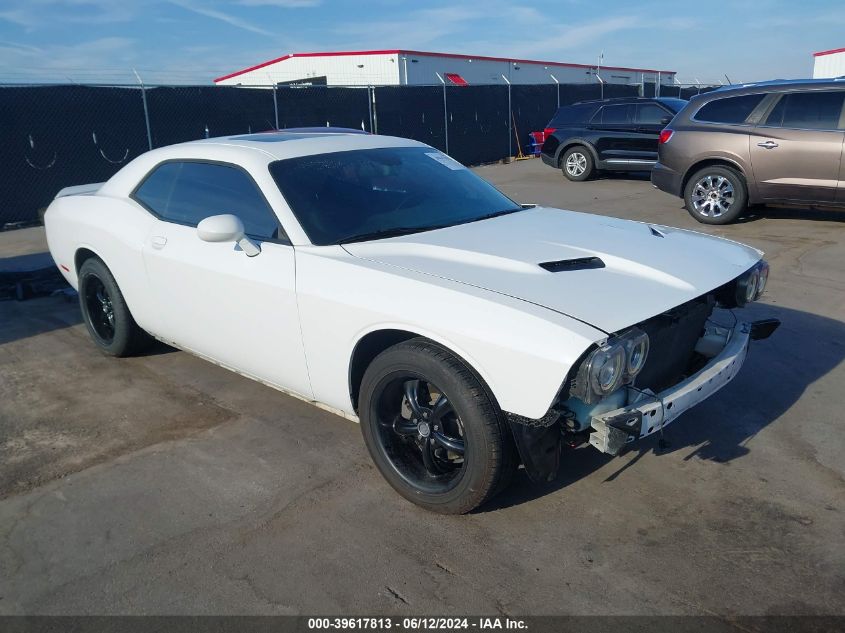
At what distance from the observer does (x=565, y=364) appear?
259cm

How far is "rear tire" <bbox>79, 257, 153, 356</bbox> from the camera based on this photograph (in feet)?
16.0

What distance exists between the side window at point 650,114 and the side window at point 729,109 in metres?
4.32

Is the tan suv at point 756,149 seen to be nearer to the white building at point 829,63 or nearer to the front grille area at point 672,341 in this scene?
the front grille area at point 672,341

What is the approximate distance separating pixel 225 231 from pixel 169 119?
37.2 feet

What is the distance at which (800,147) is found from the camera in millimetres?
8547

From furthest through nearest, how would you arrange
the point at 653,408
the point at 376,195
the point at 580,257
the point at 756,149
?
the point at 756,149
the point at 376,195
the point at 580,257
the point at 653,408

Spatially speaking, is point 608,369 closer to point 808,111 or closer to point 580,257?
point 580,257

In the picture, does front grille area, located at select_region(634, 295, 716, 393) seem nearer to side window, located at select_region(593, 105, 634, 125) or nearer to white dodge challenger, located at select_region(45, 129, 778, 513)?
white dodge challenger, located at select_region(45, 129, 778, 513)

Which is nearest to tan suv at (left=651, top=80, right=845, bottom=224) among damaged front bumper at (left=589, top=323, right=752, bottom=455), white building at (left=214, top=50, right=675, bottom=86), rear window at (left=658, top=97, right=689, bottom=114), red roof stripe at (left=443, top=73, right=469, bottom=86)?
rear window at (left=658, top=97, right=689, bottom=114)

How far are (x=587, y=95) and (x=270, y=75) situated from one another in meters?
15.7

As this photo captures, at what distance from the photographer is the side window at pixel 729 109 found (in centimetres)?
906

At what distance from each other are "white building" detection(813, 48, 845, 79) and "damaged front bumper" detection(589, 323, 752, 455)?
1600 inches

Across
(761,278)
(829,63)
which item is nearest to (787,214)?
(761,278)

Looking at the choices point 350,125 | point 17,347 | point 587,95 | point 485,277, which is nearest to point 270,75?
point 587,95
